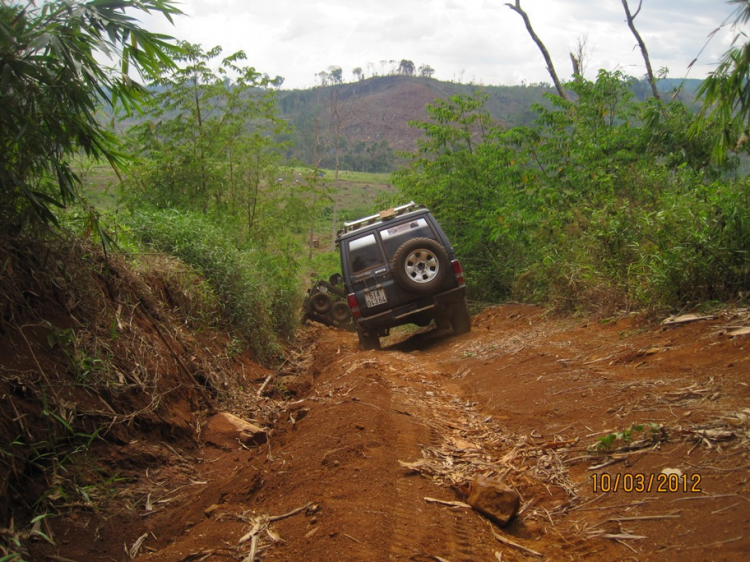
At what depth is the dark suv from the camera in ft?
32.9

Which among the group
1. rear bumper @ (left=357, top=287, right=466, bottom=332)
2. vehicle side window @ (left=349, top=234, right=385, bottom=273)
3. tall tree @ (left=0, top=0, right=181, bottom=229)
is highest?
tall tree @ (left=0, top=0, right=181, bottom=229)

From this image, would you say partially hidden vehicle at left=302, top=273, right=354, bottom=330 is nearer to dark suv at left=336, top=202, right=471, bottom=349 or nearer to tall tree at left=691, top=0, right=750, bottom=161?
dark suv at left=336, top=202, right=471, bottom=349

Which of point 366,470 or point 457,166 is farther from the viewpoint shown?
point 457,166

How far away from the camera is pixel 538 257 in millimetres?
12602

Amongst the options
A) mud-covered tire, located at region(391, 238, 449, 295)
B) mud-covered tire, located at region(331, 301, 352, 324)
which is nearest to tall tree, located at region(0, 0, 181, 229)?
mud-covered tire, located at region(391, 238, 449, 295)

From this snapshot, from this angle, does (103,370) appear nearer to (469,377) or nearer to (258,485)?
(258,485)

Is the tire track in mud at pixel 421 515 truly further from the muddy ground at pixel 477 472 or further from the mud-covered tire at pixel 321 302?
the mud-covered tire at pixel 321 302

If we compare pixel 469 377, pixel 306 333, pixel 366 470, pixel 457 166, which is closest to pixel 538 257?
pixel 457 166

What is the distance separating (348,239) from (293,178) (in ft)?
25.9

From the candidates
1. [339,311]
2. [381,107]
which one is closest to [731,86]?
[339,311]

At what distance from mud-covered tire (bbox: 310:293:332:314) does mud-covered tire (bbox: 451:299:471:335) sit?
6613 millimetres

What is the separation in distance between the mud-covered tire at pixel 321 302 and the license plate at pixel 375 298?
23.8 feet

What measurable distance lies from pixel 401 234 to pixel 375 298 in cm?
116
